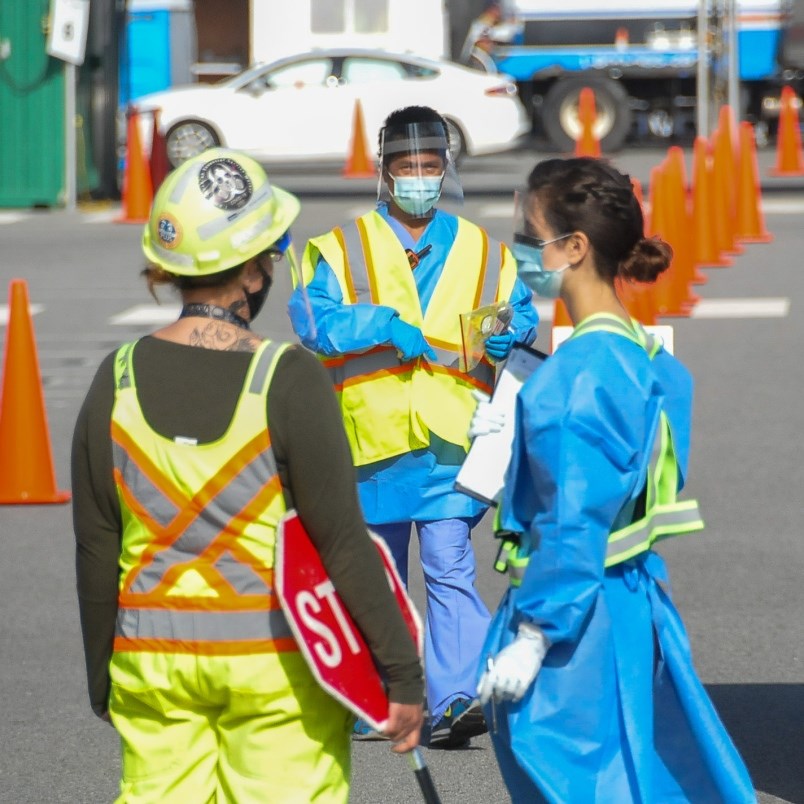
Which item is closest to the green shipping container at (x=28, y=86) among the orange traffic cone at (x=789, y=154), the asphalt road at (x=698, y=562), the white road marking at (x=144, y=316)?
the asphalt road at (x=698, y=562)

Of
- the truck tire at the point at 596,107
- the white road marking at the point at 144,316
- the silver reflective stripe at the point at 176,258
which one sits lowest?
the white road marking at the point at 144,316

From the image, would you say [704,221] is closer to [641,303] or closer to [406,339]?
[641,303]

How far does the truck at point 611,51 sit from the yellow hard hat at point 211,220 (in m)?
23.9

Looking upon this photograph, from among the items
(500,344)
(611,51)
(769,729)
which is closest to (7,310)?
(500,344)

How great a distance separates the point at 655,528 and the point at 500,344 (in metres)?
1.79

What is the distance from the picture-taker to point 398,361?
514 cm

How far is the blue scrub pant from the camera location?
5160 mm

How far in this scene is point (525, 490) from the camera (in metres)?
3.29

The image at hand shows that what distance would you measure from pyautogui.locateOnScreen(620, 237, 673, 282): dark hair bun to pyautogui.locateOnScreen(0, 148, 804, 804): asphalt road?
186 cm

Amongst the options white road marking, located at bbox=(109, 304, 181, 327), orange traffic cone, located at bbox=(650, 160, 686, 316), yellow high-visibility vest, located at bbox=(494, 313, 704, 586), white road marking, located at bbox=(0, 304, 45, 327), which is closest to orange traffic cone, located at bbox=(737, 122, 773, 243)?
orange traffic cone, located at bbox=(650, 160, 686, 316)

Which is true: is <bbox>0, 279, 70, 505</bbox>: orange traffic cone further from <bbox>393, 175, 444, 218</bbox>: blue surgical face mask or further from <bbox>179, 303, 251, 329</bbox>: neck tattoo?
<bbox>179, 303, 251, 329</bbox>: neck tattoo

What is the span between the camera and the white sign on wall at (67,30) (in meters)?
19.1

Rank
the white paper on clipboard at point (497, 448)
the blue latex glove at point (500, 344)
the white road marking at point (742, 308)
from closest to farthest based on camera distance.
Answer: the white paper on clipboard at point (497, 448) < the blue latex glove at point (500, 344) < the white road marking at point (742, 308)

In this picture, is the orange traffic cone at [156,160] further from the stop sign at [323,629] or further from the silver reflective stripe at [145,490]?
the stop sign at [323,629]
